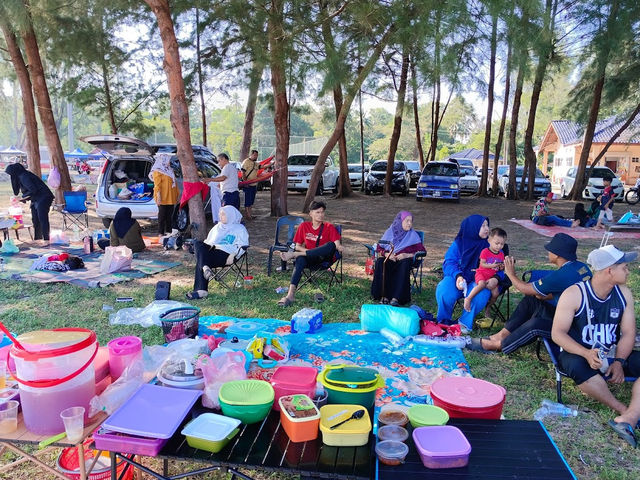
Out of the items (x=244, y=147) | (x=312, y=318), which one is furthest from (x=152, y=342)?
(x=244, y=147)

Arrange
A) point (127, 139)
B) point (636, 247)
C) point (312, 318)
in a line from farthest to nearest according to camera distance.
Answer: point (636, 247) → point (127, 139) → point (312, 318)

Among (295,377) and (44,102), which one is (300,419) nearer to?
(295,377)

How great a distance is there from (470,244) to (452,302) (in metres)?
0.62

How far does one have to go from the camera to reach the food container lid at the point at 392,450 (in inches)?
69.1

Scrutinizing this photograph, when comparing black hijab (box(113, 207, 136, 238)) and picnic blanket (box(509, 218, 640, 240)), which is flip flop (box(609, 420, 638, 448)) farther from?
picnic blanket (box(509, 218, 640, 240))

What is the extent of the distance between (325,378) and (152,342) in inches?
93.5

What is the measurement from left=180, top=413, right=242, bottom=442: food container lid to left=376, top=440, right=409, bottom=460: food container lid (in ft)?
1.81

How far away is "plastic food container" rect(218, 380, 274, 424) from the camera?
1959mm

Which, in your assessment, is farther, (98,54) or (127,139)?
(98,54)

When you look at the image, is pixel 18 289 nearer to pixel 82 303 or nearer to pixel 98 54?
pixel 82 303

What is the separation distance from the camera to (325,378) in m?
2.16

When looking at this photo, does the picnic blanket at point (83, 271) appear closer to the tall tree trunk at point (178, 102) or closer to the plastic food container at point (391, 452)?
the tall tree trunk at point (178, 102)

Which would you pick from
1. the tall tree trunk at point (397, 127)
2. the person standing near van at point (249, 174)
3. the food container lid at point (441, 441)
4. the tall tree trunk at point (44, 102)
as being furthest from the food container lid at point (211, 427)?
the tall tree trunk at point (397, 127)

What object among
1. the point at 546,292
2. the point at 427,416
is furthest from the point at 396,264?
the point at 427,416
